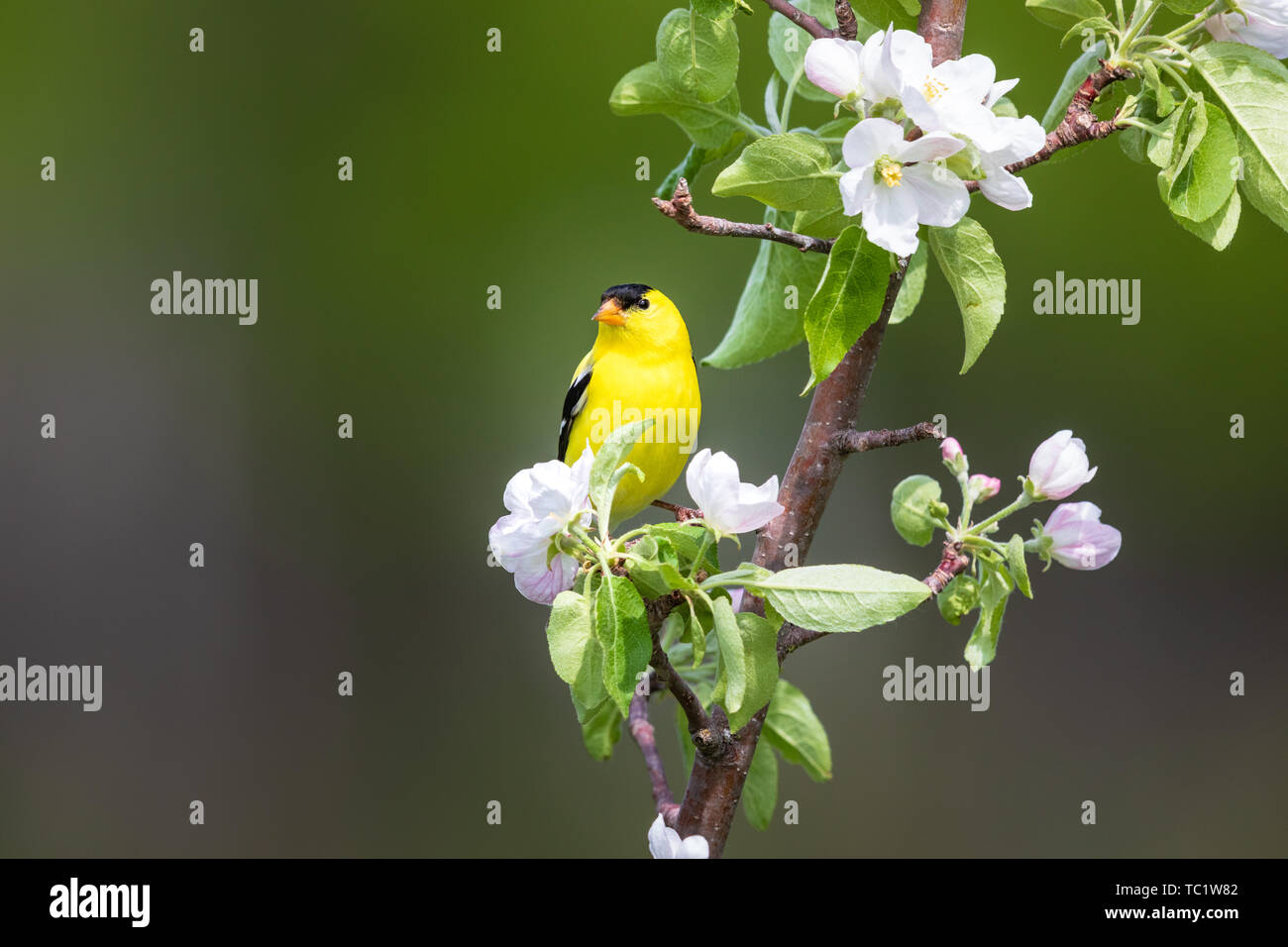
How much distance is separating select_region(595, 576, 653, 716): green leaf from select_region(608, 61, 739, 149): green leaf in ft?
Answer: 2.09

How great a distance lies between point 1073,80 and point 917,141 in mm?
377

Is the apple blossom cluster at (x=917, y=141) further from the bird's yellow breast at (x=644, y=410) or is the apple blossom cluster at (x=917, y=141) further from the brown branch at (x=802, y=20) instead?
the bird's yellow breast at (x=644, y=410)

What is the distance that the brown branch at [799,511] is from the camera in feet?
4.37

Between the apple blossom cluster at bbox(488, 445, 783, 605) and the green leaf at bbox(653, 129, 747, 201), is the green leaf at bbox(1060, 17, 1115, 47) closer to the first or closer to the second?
the green leaf at bbox(653, 129, 747, 201)

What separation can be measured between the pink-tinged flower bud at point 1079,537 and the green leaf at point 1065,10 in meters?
0.49

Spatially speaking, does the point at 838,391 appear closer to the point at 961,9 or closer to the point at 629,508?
the point at 961,9

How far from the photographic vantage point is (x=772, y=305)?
151cm

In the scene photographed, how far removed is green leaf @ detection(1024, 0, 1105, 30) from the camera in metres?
1.16

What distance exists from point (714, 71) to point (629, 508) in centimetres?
136

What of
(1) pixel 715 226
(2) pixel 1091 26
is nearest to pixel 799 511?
(1) pixel 715 226

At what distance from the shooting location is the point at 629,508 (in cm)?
257

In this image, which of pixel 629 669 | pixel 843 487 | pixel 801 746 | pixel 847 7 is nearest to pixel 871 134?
pixel 847 7

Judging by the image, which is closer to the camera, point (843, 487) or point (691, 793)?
point (691, 793)

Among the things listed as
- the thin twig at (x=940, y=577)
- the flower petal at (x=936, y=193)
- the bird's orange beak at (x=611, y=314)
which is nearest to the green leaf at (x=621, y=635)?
the thin twig at (x=940, y=577)
